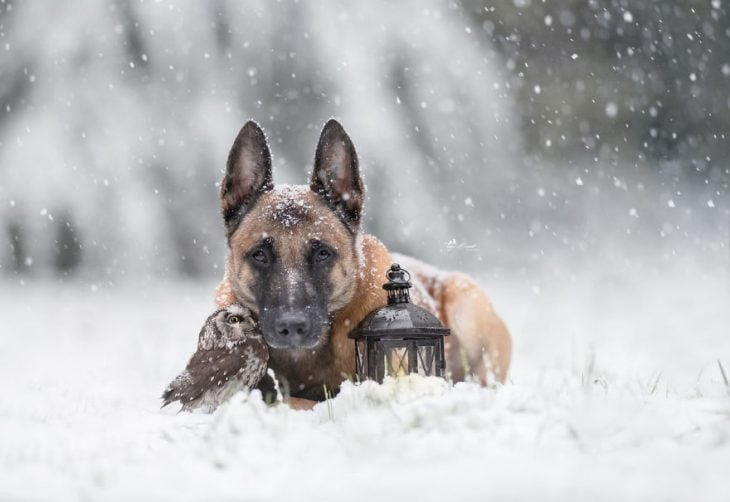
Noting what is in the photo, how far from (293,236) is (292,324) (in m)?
0.60

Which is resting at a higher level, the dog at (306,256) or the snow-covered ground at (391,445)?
the dog at (306,256)

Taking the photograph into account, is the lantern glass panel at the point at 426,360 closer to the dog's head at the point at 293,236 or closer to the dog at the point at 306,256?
the dog at the point at 306,256

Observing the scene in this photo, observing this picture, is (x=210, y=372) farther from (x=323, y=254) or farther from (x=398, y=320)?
(x=398, y=320)

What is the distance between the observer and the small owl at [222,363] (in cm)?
373

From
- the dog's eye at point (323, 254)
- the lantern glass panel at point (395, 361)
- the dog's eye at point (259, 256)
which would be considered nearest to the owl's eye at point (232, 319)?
the dog's eye at point (259, 256)

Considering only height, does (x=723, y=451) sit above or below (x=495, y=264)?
below

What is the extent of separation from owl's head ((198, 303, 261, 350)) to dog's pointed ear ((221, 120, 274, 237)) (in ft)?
1.97

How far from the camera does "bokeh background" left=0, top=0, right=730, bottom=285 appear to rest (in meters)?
9.11

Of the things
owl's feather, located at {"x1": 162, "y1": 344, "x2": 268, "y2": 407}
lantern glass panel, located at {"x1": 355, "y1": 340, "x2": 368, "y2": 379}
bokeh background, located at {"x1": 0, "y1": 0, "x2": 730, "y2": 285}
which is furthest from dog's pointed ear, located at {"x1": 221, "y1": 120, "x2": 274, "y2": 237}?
bokeh background, located at {"x1": 0, "y1": 0, "x2": 730, "y2": 285}

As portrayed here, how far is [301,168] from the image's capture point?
938 cm

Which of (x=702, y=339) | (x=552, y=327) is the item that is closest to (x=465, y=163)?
(x=552, y=327)

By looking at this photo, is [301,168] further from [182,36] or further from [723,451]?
[723,451]

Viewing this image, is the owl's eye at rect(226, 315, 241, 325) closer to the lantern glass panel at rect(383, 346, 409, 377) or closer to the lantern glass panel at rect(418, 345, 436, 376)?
the lantern glass panel at rect(383, 346, 409, 377)

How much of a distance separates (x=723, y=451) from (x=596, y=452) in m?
0.36
